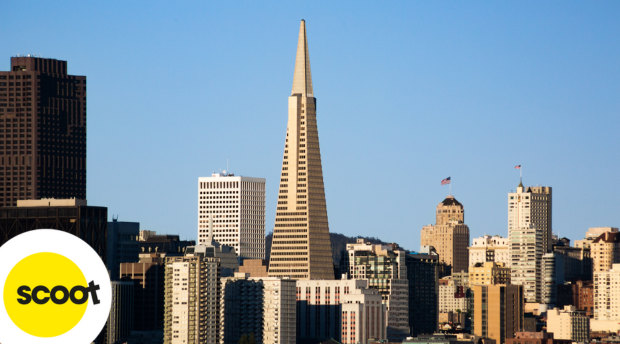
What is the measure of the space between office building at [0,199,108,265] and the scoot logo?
14944 centimetres

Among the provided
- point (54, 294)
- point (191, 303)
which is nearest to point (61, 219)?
point (191, 303)

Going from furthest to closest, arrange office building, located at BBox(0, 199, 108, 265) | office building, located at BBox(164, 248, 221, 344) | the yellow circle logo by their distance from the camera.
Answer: office building, located at BBox(164, 248, 221, 344) < office building, located at BBox(0, 199, 108, 265) < the yellow circle logo

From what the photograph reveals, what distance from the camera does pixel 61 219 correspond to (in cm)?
17075

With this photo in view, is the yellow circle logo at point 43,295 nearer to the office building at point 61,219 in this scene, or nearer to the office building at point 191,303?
the office building at point 61,219

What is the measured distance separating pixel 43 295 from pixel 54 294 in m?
0.14

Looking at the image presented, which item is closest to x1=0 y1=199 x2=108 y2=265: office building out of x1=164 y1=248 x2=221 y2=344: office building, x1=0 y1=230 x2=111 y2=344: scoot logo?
x1=164 y1=248 x2=221 y2=344: office building

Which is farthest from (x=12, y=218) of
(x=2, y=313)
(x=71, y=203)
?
(x=2, y=313)

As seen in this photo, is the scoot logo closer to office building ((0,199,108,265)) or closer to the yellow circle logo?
the yellow circle logo

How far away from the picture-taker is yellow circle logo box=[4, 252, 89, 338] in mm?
15156

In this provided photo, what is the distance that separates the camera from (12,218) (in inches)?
6545

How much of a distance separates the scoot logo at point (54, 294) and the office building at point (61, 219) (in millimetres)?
149438

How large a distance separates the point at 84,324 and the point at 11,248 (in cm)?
139

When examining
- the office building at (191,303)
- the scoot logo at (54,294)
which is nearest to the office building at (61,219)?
the office building at (191,303)

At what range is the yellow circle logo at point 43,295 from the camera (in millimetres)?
15156
